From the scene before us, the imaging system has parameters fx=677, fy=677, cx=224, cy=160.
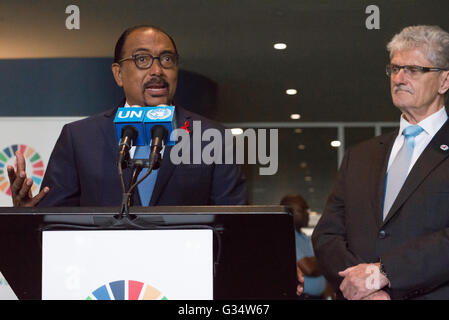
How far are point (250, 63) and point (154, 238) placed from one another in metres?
5.74

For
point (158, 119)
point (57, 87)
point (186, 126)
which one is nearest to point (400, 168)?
point (186, 126)

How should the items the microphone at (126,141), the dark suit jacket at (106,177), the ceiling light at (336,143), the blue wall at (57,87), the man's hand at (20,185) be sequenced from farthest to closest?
the ceiling light at (336,143)
the blue wall at (57,87)
the dark suit jacket at (106,177)
the man's hand at (20,185)
the microphone at (126,141)

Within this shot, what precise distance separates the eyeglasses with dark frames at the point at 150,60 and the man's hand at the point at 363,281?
2.98 feet

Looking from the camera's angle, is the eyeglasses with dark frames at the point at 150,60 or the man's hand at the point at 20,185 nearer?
the man's hand at the point at 20,185

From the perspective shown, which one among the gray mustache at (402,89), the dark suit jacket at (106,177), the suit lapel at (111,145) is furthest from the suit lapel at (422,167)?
the suit lapel at (111,145)

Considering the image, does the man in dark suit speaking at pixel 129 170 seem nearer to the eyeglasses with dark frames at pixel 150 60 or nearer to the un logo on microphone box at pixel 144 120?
the eyeglasses with dark frames at pixel 150 60

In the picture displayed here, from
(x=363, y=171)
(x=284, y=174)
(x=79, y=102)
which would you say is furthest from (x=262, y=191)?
(x=363, y=171)

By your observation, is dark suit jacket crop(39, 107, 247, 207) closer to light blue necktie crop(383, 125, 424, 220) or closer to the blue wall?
light blue necktie crop(383, 125, 424, 220)

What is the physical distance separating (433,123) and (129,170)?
1050 mm

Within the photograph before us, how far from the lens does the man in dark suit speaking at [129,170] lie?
2.16 metres

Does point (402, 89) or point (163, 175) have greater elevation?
point (402, 89)

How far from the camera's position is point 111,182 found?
84.7 inches

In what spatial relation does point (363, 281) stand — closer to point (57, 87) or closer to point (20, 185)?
point (20, 185)

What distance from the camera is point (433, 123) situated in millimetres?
2330
